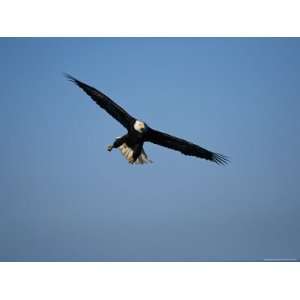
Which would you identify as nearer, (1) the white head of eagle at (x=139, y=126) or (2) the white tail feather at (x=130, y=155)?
(1) the white head of eagle at (x=139, y=126)

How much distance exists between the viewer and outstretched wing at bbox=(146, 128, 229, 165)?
7.90 metres

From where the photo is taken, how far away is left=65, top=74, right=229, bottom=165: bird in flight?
25.1 feet

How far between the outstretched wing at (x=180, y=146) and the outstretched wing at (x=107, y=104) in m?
0.38

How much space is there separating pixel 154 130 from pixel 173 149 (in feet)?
1.30

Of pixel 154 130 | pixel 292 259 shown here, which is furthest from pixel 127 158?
pixel 292 259

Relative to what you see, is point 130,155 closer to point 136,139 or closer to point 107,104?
point 136,139

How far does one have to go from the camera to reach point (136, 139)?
309 inches

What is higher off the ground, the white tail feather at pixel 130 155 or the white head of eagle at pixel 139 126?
the white head of eagle at pixel 139 126

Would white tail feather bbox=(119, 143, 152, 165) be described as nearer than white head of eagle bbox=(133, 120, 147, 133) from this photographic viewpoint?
No

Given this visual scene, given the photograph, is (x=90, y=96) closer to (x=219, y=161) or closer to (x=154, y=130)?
(x=154, y=130)

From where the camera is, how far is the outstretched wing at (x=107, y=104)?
7582mm

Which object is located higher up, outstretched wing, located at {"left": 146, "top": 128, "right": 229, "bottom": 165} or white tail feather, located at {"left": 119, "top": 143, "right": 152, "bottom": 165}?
outstretched wing, located at {"left": 146, "top": 128, "right": 229, "bottom": 165}

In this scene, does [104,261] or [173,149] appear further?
[173,149]
